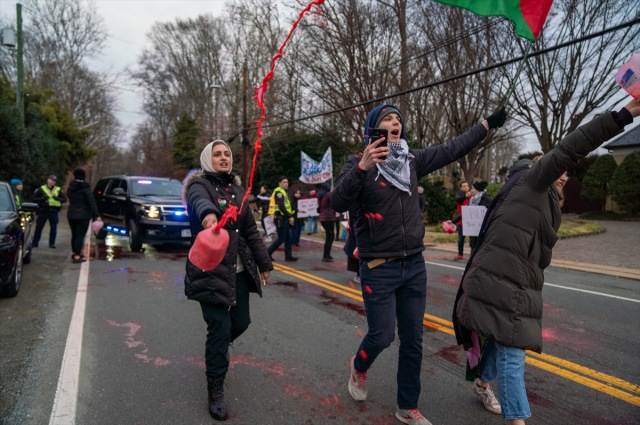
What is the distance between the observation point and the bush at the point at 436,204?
20.0m

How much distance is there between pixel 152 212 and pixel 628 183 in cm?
2227

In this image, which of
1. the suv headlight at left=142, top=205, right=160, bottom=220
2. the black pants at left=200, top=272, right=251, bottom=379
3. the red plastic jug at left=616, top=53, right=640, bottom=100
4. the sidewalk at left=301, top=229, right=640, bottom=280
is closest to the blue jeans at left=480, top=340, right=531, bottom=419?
the red plastic jug at left=616, top=53, right=640, bottom=100

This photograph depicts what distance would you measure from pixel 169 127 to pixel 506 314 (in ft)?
163

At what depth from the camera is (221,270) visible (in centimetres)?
306

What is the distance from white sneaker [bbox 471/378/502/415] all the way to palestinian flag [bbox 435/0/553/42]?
2485mm

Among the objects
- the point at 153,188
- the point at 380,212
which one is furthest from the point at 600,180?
the point at 380,212

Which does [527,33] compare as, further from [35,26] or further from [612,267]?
[35,26]

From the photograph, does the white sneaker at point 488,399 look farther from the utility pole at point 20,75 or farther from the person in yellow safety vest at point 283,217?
the utility pole at point 20,75

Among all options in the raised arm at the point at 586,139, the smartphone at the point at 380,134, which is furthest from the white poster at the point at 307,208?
the raised arm at the point at 586,139

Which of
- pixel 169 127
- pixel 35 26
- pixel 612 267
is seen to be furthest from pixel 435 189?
pixel 169 127

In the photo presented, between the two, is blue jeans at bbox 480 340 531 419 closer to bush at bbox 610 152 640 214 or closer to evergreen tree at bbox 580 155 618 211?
bush at bbox 610 152 640 214

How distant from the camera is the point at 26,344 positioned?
4438 mm

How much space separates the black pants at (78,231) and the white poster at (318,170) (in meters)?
7.85

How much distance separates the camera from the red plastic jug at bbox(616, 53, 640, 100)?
211 centimetres
